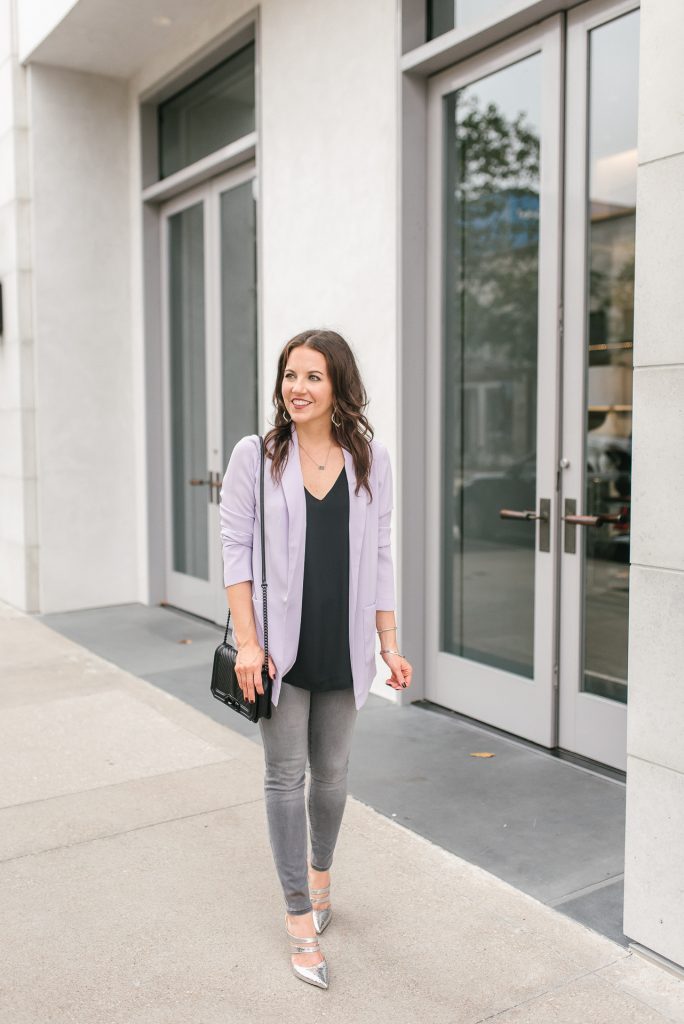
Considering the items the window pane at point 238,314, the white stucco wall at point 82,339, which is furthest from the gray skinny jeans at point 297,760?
the white stucco wall at point 82,339

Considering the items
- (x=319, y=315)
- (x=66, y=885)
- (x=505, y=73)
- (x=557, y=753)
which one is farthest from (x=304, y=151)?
(x=66, y=885)

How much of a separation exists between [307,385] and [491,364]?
235 centimetres

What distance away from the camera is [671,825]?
9.14ft

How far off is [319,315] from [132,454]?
314cm

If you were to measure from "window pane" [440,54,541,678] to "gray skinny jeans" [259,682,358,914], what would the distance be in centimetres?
209

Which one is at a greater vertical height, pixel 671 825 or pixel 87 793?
pixel 671 825

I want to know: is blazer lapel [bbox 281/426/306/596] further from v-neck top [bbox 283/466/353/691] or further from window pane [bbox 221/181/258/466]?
window pane [bbox 221/181/258/466]

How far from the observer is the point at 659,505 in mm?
2783

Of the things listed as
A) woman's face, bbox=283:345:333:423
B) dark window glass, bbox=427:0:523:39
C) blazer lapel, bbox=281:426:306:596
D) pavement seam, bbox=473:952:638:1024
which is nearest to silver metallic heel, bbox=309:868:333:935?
pavement seam, bbox=473:952:638:1024

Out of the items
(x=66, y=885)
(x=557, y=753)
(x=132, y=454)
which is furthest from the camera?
(x=132, y=454)

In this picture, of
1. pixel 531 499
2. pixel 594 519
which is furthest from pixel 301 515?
pixel 531 499

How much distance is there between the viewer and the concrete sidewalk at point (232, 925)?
2.71 metres

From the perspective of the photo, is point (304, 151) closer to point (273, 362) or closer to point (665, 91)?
point (273, 362)

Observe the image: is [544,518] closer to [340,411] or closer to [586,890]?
[586,890]
